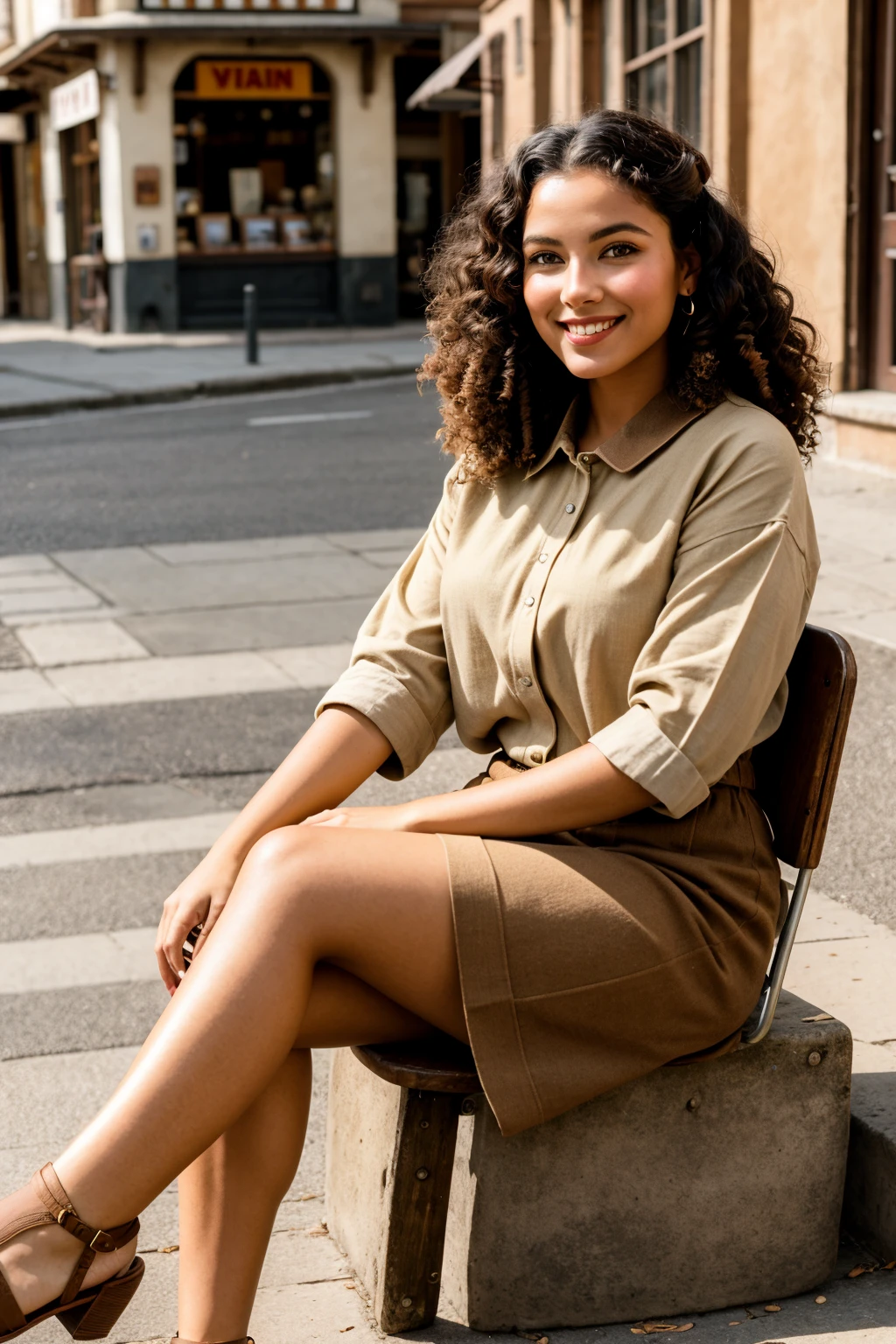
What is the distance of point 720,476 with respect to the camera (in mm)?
2453

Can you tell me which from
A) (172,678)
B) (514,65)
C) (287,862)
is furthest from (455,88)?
(287,862)

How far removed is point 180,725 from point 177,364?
14689 millimetres

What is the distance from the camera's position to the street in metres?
3.05

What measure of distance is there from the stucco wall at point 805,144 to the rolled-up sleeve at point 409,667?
7.13 m

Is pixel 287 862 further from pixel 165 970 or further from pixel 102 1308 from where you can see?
pixel 102 1308

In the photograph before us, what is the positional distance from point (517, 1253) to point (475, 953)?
0.50 m

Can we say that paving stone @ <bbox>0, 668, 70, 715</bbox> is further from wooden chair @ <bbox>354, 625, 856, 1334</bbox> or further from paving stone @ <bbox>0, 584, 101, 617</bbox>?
wooden chair @ <bbox>354, 625, 856, 1334</bbox>

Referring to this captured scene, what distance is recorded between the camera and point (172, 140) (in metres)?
25.1

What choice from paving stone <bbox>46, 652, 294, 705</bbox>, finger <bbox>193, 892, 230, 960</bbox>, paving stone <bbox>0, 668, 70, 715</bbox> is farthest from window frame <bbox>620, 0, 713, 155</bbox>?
finger <bbox>193, 892, 230, 960</bbox>

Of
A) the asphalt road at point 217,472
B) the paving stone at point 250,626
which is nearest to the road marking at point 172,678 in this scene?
the paving stone at point 250,626

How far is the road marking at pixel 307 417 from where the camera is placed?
14688mm

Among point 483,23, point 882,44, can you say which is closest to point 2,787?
point 882,44

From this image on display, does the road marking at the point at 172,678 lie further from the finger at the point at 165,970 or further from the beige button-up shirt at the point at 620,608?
the finger at the point at 165,970

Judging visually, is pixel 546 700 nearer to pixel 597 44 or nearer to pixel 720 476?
pixel 720 476
